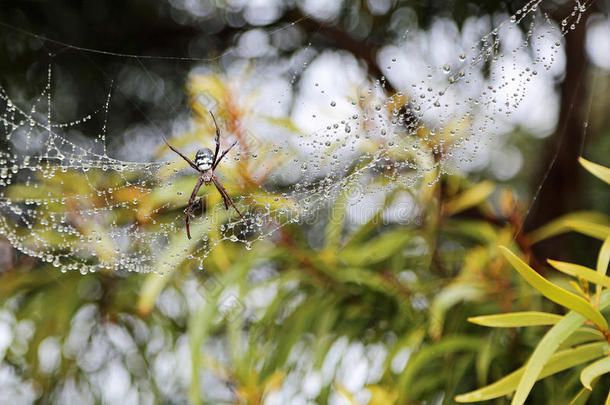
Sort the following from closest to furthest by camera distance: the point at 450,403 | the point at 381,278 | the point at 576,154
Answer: the point at 450,403
the point at 381,278
the point at 576,154

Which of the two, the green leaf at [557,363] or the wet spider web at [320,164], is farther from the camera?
the wet spider web at [320,164]

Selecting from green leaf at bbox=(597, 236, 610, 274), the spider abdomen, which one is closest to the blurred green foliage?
green leaf at bbox=(597, 236, 610, 274)

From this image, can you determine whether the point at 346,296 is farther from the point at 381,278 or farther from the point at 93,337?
the point at 93,337

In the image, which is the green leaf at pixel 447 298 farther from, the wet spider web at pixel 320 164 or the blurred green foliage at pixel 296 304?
the wet spider web at pixel 320 164

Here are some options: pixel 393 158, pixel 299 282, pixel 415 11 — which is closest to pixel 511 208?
pixel 393 158

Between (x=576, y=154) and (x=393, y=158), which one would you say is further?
(x=576, y=154)

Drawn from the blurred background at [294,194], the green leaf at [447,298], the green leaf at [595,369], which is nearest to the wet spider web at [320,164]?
the blurred background at [294,194]
